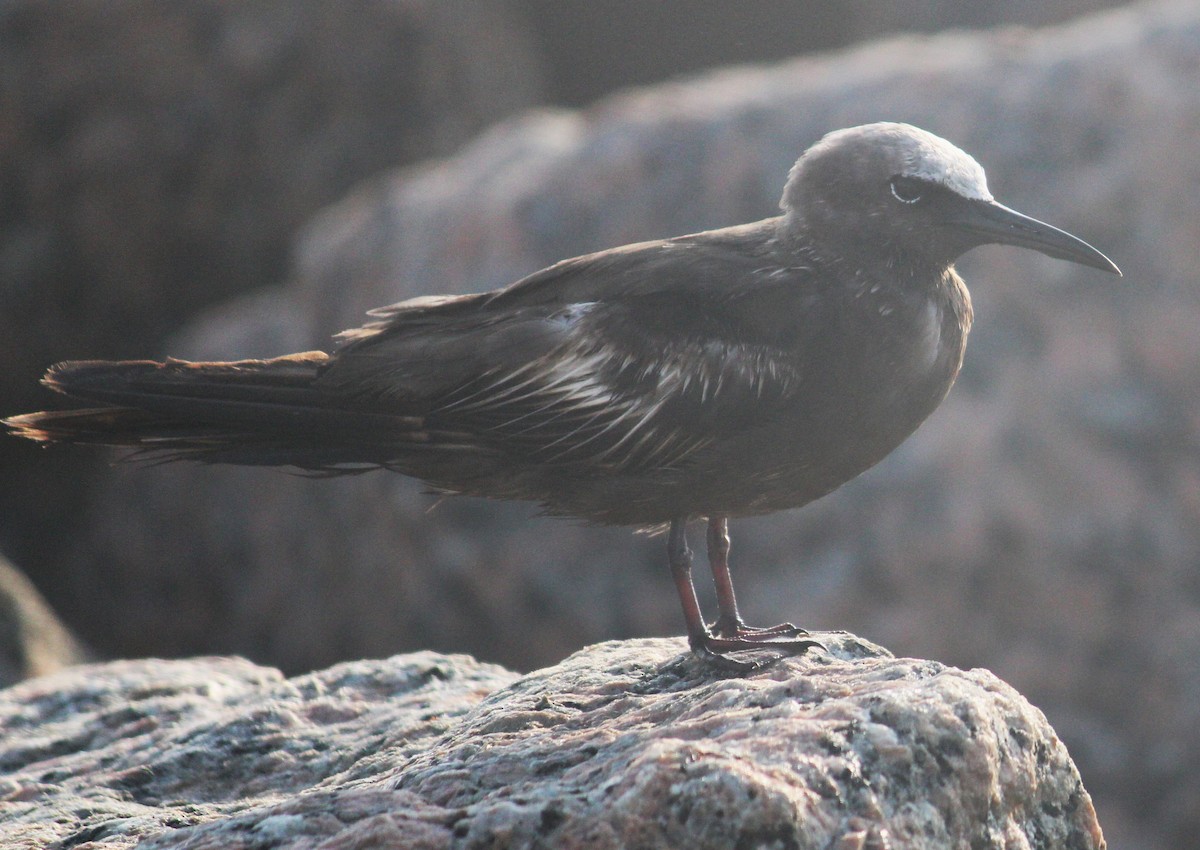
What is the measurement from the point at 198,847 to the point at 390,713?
1330mm

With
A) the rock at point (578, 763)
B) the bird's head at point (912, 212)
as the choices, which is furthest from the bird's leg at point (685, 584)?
the bird's head at point (912, 212)

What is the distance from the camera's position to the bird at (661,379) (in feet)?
15.8

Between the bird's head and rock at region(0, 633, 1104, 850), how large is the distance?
1.44 metres

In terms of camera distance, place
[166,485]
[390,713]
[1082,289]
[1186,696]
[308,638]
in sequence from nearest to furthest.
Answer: [390,713] → [1186,696] → [1082,289] → [308,638] → [166,485]

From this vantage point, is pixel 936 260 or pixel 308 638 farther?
pixel 308 638

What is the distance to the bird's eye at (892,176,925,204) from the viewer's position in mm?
5125

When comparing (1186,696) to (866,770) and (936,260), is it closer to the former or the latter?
(936,260)

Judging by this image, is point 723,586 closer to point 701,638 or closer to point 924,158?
point 701,638

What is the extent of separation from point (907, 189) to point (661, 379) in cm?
117

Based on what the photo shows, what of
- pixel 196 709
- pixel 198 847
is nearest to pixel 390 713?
pixel 196 709

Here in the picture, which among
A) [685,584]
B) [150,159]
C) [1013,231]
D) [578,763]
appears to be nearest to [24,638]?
[685,584]

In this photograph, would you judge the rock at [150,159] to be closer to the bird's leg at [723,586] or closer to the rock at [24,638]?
the rock at [24,638]

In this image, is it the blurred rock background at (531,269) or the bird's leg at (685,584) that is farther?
the blurred rock background at (531,269)

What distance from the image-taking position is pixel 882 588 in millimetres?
8008
